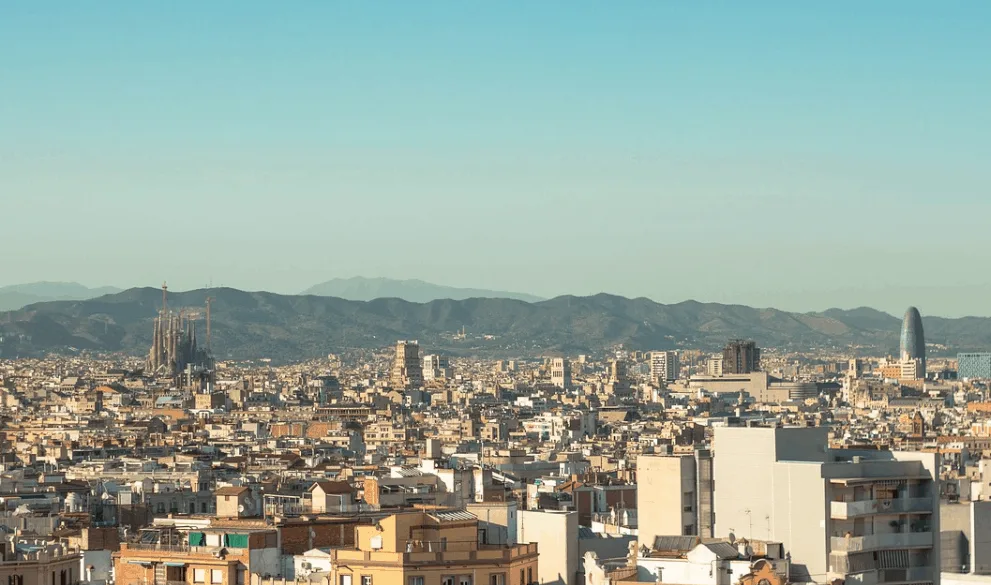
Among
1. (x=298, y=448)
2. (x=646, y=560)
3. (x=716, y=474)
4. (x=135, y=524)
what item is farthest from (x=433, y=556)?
(x=298, y=448)

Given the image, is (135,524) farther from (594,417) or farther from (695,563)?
(594,417)

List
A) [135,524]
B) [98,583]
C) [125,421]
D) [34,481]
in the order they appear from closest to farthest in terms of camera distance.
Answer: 1. [98,583]
2. [135,524]
3. [34,481]
4. [125,421]

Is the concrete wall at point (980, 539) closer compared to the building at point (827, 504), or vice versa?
the building at point (827, 504)

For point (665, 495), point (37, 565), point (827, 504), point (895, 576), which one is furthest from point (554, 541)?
point (37, 565)

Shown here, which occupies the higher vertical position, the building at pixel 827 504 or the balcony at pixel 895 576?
the building at pixel 827 504

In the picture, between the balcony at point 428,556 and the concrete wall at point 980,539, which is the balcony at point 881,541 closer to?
the concrete wall at point 980,539

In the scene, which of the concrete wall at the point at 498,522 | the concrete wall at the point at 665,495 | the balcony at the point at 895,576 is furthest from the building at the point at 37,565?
the balcony at the point at 895,576

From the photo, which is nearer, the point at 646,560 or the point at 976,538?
the point at 646,560

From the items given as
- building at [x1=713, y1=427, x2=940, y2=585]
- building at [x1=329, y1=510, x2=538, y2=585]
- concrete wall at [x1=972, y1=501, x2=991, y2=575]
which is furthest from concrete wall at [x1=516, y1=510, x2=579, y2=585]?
concrete wall at [x1=972, y1=501, x2=991, y2=575]
